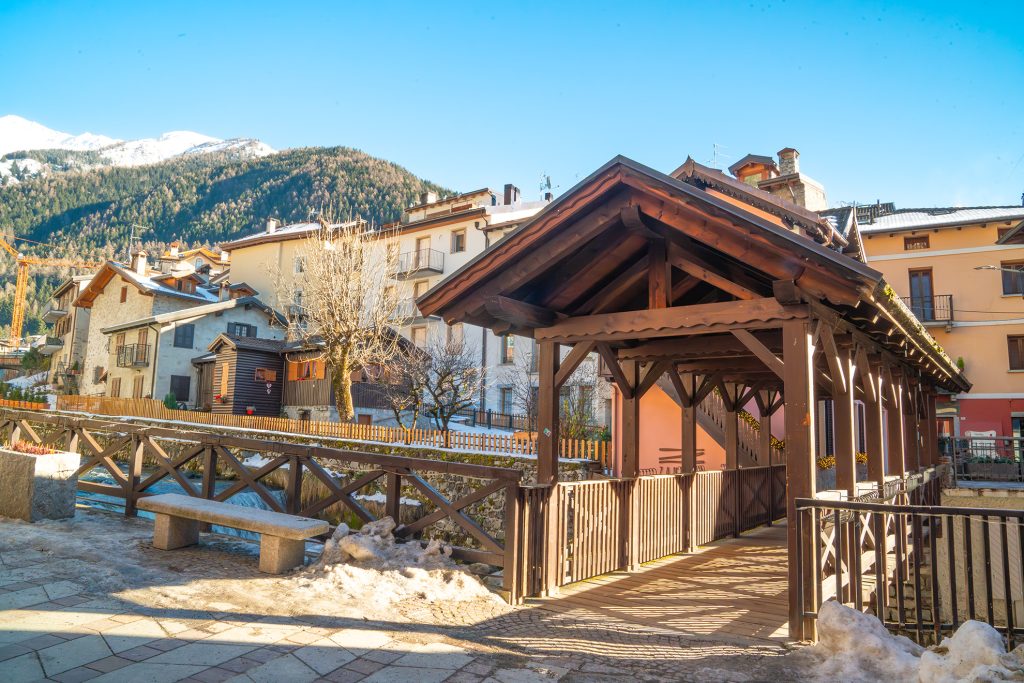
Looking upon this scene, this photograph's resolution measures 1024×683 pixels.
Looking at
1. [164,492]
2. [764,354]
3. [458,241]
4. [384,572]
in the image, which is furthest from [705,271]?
[458,241]

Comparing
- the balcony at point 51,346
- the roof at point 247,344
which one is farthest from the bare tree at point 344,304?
the balcony at point 51,346

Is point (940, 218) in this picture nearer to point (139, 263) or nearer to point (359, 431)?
point (359, 431)

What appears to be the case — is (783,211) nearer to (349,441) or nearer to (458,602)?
(458,602)

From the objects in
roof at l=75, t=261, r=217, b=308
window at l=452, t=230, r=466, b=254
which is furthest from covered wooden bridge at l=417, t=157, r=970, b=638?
roof at l=75, t=261, r=217, b=308

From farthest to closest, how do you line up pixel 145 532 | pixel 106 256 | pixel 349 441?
pixel 106 256
pixel 349 441
pixel 145 532

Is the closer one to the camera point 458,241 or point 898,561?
point 898,561

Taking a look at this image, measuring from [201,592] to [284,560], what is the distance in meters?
0.91

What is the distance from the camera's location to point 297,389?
31.7m

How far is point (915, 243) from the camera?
1133 inches

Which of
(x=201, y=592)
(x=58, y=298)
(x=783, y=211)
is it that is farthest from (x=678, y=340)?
(x=58, y=298)

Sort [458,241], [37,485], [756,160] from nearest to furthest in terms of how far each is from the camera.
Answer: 1. [37,485]
2. [756,160]
3. [458,241]

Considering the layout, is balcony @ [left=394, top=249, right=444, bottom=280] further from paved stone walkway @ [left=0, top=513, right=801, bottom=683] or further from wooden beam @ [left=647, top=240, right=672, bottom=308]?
paved stone walkway @ [left=0, top=513, right=801, bottom=683]

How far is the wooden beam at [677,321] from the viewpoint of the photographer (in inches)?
227

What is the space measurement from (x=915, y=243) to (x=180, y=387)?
37.1 m
